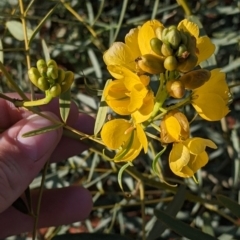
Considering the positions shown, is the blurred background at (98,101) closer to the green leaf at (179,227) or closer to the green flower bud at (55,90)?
the green leaf at (179,227)

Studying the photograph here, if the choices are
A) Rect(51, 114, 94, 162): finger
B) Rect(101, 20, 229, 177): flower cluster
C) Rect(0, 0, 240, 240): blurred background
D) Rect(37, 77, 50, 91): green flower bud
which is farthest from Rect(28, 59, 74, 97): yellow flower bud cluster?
Rect(0, 0, 240, 240): blurred background

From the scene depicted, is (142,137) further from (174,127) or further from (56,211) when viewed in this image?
(56,211)

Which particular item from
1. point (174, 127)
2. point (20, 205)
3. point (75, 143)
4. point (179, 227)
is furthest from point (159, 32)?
point (75, 143)

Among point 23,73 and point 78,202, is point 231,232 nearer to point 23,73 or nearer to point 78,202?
point 78,202

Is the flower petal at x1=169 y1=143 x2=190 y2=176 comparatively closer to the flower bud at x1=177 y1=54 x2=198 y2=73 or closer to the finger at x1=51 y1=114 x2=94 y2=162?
the flower bud at x1=177 y1=54 x2=198 y2=73

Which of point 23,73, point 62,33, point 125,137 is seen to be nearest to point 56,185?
point 23,73

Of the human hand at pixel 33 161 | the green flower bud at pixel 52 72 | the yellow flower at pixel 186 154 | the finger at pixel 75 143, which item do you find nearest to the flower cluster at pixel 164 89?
the yellow flower at pixel 186 154
